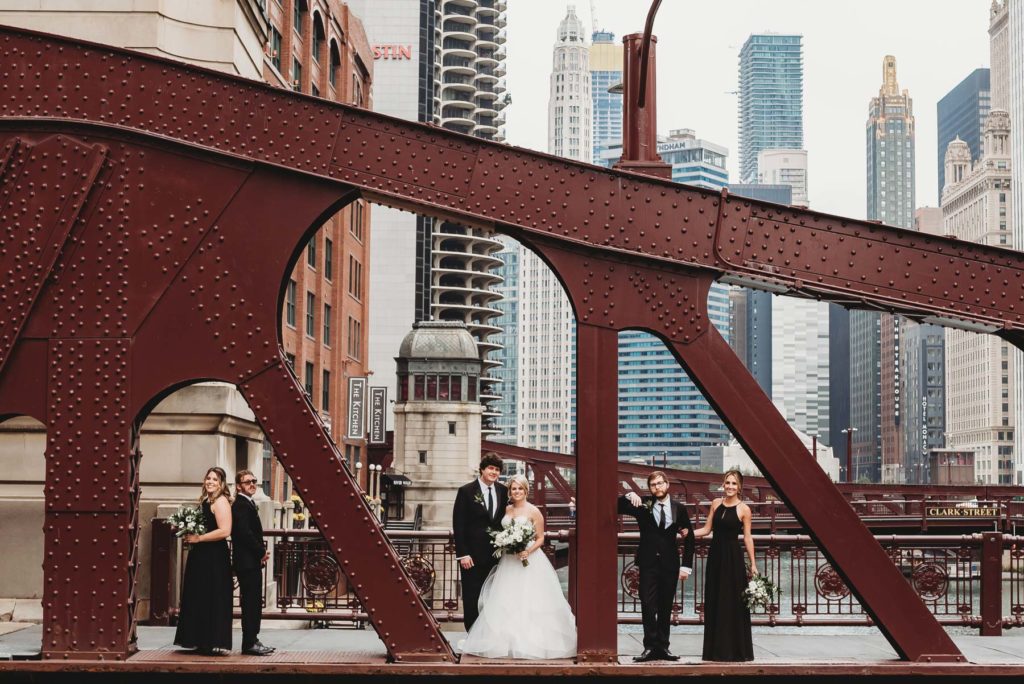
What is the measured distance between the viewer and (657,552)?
1185cm

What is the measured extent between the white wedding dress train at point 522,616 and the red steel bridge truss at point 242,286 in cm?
74

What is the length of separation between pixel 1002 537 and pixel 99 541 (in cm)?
1080

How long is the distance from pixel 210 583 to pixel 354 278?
66072mm

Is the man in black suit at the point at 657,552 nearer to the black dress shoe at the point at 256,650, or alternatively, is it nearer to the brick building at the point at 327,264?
the black dress shoe at the point at 256,650

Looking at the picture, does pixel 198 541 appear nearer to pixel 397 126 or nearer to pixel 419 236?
pixel 397 126

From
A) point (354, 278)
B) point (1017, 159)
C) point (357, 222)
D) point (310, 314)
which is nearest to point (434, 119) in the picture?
point (357, 222)

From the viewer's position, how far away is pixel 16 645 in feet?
37.9

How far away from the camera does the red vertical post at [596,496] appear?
419 inches

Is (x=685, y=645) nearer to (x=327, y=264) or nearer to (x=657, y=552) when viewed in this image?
(x=657, y=552)

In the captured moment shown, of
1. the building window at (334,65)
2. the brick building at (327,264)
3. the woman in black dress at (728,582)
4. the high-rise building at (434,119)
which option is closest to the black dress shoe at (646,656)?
the woman in black dress at (728,582)

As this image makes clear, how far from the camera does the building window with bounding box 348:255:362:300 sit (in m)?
74.9

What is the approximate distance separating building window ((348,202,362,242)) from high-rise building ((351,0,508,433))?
30463 millimetres

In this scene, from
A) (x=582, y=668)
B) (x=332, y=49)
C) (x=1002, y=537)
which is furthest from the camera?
(x=332, y=49)

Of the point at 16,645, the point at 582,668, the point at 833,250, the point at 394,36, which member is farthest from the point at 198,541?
the point at 394,36
